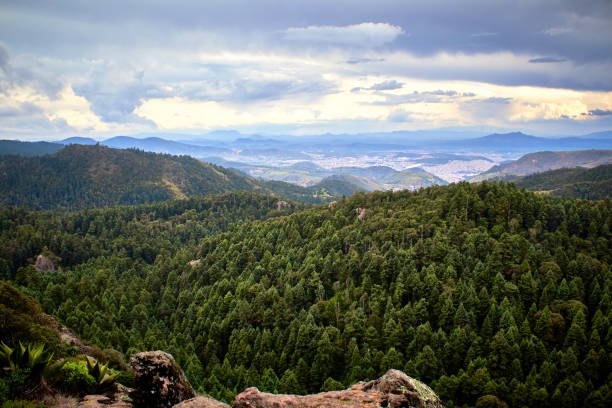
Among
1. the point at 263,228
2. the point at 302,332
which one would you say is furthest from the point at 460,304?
the point at 263,228

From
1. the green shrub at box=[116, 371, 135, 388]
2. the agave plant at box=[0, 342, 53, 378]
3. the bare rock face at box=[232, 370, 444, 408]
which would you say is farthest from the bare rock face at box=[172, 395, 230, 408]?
the green shrub at box=[116, 371, 135, 388]

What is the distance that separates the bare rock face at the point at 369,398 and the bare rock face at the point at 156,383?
6.00m

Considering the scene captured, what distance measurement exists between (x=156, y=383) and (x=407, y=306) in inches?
2101

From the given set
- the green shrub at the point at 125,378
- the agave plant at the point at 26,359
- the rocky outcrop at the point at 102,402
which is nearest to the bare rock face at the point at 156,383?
the rocky outcrop at the point at 102,402

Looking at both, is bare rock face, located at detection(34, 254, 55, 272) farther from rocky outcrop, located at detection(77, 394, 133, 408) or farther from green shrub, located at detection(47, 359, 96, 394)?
rocky outcrop, located at detection(77, 394, 133, 408)

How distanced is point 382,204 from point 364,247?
3295 cm

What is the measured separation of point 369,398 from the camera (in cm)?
2103

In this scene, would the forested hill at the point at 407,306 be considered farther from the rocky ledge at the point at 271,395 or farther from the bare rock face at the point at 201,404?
the bare rock face at the point at 201,404

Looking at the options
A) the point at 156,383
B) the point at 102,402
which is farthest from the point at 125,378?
the point at 156,383

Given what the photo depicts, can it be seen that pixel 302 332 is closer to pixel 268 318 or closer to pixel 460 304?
pixel 268 318

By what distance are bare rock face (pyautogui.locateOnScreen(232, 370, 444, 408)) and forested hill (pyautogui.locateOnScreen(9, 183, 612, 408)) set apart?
3454 centimetres

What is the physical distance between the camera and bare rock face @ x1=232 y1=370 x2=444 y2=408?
67.1 feet

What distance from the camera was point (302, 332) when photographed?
67375mm

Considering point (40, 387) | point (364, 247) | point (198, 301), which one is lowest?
point (198, 301)
